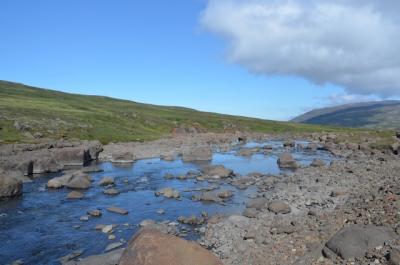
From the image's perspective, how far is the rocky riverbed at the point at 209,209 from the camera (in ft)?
78.7

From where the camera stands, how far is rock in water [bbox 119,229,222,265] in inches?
701

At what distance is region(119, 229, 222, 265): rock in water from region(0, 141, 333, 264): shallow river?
8.51 meters

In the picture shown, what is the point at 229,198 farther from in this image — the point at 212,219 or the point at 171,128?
the point at 171,128

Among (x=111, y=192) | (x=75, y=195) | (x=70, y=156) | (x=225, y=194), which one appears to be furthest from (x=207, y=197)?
(x=70, y=156)

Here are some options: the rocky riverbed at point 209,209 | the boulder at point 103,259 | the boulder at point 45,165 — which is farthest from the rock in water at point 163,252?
the boulder at point 45,165

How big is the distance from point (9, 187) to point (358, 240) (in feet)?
110

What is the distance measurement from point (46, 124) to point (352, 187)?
69152 mm

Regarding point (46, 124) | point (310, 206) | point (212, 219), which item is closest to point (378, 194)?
point (310, 206)

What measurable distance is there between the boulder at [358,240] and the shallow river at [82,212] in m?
10.6

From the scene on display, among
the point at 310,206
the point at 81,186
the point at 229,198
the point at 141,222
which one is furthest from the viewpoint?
the point at 81,186

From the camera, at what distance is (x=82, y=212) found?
118 feet

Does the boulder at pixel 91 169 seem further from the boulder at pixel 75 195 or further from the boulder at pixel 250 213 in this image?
the boulder at pixel 250 213

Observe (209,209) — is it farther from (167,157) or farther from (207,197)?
(167,157)

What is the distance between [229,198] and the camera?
41.1 m
